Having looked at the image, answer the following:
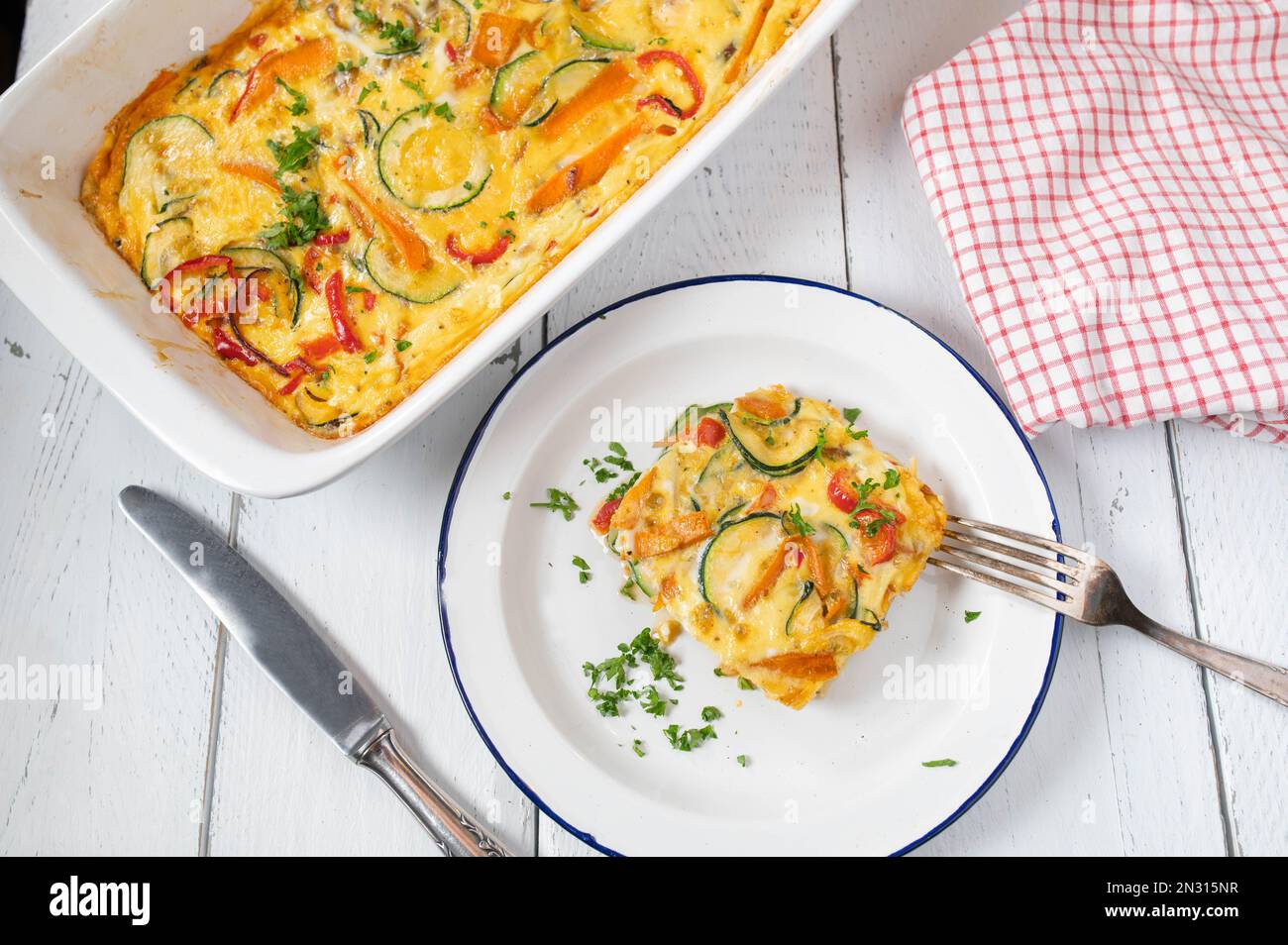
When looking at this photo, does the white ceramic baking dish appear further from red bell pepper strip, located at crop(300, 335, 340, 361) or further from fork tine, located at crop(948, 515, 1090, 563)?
fork tine, located at crop(948, 515, 1090, 563)

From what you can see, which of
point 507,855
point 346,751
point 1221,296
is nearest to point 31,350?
point 346,751

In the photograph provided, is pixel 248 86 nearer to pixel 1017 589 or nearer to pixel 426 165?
pixel 426 165

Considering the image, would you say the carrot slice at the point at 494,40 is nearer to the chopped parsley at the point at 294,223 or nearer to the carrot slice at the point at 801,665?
the chopped parsley at the point at 294,223

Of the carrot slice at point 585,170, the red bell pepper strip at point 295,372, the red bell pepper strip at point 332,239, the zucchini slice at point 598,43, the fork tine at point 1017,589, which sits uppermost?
the zucchini slice at point 598,43

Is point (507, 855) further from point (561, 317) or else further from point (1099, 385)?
point (1099, 385)

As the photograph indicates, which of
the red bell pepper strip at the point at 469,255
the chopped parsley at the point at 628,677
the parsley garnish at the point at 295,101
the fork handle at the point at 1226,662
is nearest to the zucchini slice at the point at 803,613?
the chopped parsley at the point at 628,677

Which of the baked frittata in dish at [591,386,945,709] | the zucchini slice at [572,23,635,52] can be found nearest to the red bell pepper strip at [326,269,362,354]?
the baked frittata in dish at [591,386,945,709]
